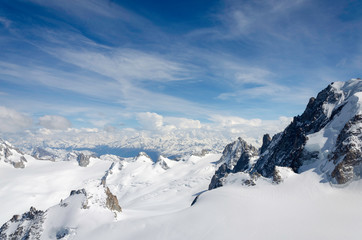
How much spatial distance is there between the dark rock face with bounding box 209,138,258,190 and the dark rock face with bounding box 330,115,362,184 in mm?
51844

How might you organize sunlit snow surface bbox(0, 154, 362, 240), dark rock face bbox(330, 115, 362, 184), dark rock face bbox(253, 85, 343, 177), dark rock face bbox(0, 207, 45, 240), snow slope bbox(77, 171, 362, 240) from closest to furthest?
1. snow slope bbox(77, 171, 362, 240)
2. sunlit snow surface bbox(0, 154, 362, 240)
3. dark rock face bbox(330, 115, 362, 184)
4. dark rock face bbox(0, 207, 45, 240)
5. dark rock face bbox(253, 85, 343, 177)

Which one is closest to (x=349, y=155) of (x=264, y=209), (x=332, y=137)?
(x=332, y=137)

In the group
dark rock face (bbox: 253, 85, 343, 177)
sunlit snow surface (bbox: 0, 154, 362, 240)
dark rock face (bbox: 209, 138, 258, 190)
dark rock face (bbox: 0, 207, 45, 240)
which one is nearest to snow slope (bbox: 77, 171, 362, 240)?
sunlit snow surface (bbox: 0, 154, 362, 240)

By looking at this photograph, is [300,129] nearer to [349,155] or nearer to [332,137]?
[332,137]

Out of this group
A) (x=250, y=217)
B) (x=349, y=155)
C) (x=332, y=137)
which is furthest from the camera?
(x=332, y=137)

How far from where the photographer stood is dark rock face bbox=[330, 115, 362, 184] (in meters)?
37.5

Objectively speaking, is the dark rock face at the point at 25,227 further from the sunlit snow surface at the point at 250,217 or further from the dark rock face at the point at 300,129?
the dark rock face at the point at 300,129

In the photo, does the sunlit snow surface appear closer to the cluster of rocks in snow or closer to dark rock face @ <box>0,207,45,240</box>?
dark rock face @ <box>0,207,45,240</box>

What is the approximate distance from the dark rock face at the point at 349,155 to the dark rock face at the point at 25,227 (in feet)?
200

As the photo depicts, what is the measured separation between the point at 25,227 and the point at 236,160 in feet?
467

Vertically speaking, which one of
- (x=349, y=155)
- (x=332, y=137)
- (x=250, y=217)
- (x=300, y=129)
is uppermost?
(x=300, y=129)

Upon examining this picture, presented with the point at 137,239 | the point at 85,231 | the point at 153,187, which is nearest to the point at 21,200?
the point at 153,187

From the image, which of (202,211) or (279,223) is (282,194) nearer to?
(279,223)

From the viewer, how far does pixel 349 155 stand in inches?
1523
